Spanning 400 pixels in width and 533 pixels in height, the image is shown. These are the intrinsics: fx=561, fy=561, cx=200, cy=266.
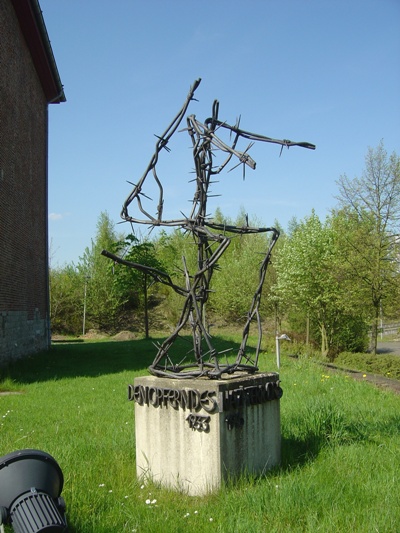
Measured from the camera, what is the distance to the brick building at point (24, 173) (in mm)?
16047

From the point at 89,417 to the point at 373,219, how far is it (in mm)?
15612

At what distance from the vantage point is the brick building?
1605 cm

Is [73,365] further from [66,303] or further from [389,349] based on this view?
[66,303]

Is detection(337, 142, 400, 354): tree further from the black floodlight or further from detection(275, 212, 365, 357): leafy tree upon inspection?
the black floodlight

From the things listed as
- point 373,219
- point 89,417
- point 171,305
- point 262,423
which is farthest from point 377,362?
point 171,305

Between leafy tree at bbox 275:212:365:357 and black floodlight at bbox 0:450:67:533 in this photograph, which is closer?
black floodlight at bbox 0:450:67:533

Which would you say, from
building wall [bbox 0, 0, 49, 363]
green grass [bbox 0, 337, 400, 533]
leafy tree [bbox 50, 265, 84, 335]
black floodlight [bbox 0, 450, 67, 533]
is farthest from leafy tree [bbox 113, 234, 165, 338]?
black floodlight [bbox 0, 450, 67, 533]

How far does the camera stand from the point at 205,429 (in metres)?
4.59

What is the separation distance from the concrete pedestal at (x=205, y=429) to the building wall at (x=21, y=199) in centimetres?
1142

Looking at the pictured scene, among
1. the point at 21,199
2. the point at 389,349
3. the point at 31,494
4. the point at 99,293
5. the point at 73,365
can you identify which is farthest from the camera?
the point at 99,293

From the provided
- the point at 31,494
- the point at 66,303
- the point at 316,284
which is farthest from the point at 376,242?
the point at 66,303

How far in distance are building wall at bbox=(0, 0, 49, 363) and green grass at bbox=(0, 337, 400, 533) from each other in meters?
7.52

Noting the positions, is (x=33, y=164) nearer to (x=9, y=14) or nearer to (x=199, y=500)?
(x=9, y=14)

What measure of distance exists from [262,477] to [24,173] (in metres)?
16.0
